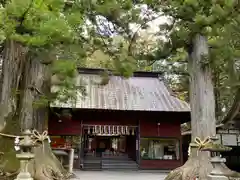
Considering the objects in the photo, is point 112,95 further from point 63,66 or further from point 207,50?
point 63,66

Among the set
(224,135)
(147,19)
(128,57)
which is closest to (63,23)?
(128,57)

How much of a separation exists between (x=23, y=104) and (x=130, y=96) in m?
7.59

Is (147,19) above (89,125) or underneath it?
above

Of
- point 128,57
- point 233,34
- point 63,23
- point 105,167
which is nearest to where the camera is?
point 63,23

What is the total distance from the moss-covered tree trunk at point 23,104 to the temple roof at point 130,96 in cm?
351

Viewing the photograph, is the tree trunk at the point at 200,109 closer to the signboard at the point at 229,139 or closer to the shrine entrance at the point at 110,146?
the shrine entrance at the point at 110,146

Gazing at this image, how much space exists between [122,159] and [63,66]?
10609 millimetres

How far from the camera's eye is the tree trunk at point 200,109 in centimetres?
706

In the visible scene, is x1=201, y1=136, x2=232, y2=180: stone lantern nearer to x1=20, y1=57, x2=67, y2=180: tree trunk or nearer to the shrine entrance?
x1=20, y1=57, x2=67, y2=180: tree trunk

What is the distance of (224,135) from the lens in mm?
15945

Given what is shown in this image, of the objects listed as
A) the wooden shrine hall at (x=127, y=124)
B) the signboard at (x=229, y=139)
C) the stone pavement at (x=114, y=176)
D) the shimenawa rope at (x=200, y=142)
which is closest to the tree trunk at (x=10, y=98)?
the stone pavement at (x=114, y=176)

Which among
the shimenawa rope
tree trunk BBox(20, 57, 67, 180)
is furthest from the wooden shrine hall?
the shimenawa rope

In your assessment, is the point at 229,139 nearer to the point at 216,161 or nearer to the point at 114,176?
the point at 114,176

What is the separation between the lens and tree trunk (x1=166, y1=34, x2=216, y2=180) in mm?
7060
